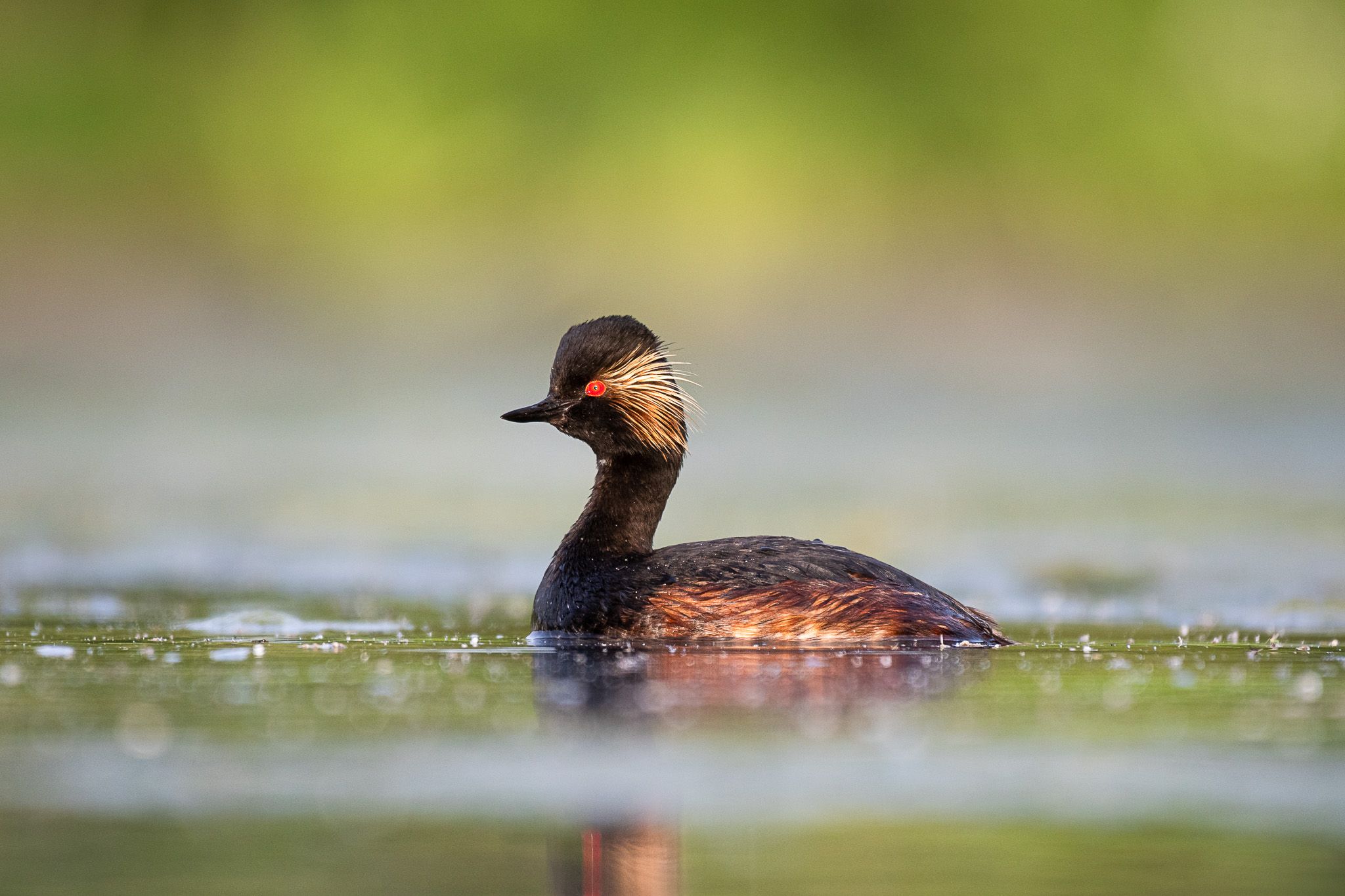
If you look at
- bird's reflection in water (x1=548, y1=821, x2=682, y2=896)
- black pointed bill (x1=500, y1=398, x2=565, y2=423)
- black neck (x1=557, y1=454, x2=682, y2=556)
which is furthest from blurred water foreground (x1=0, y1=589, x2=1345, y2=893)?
black pointed bill (x1=500, y1=398, x2=565, y2=423)

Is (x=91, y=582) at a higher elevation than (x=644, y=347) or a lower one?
lower

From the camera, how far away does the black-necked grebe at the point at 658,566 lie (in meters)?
11.3

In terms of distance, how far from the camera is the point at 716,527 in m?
18.5

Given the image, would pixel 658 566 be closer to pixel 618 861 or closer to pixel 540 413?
pixel 540 413

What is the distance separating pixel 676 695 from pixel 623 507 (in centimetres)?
346

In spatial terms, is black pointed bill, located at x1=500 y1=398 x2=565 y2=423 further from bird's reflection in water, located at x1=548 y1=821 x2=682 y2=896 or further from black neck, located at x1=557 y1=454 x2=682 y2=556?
bird's reflection in water, located at x1=548 y1=821 x2=682 y2=896

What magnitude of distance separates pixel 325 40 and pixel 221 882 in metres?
28.8

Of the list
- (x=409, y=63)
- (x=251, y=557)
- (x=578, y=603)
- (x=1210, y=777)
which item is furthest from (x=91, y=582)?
(x=409, y=63)

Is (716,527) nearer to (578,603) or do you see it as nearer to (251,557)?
(251,557)

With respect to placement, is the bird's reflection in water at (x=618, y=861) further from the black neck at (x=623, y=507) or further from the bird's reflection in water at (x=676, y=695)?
the black neck at (x=623, y=507)

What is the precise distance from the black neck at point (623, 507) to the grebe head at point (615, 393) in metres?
0.09

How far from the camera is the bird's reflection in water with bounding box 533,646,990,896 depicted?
6.32 meters

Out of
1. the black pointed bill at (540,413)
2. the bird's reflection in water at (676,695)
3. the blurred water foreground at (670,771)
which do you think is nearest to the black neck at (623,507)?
the black pointed bill at (540,413)

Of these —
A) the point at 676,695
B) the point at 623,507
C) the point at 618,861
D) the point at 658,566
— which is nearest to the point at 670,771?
the point at 618,861
